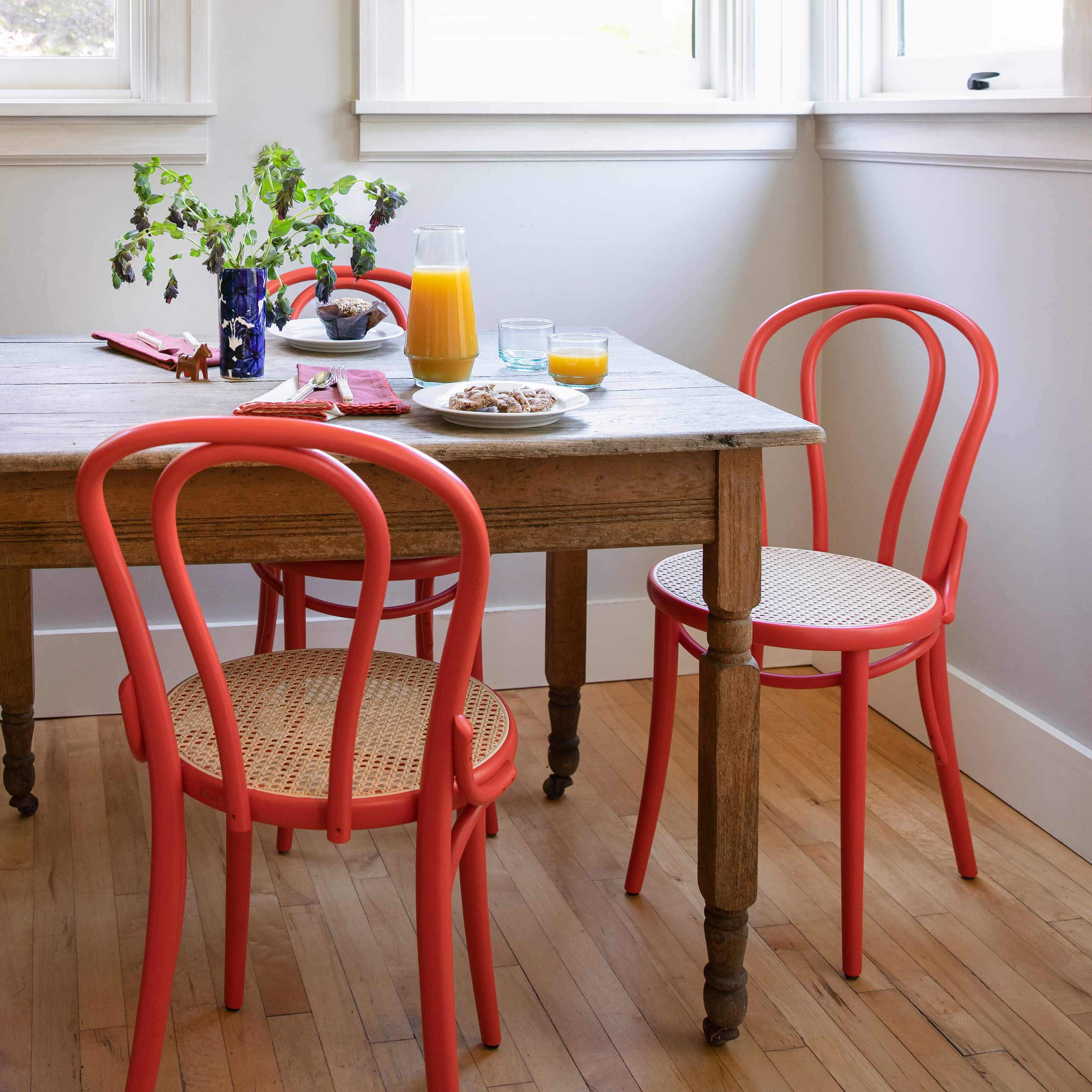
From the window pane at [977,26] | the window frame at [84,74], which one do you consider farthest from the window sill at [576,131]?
the window frame at [84,74]

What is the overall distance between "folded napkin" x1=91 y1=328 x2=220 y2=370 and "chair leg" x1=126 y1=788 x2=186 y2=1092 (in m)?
0.73

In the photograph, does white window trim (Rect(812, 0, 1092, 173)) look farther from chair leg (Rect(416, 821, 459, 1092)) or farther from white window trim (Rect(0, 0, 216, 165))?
chair leg (Rect(416, 821, 459, 1092))

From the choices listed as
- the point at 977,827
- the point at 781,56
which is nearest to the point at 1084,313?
the point at 977,827

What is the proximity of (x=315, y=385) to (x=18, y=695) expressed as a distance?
904mm

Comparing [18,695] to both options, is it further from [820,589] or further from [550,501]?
[820,589]

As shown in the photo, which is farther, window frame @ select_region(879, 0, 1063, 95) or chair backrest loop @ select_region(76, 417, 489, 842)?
window frame @ select_region(879, 0, 1063, 95)

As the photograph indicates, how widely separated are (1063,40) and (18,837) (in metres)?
2.10

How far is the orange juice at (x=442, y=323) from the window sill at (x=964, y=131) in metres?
0.97

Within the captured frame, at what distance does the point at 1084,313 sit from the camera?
1.99 metres

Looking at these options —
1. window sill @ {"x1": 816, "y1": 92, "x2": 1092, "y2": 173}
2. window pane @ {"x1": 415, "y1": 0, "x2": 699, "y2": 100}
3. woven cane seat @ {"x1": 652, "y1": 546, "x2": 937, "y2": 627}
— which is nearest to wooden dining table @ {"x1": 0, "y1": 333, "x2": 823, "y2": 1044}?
woven cane seat @ {"x1": 652, "y1": 546, "x2": 937, "y2": 627}

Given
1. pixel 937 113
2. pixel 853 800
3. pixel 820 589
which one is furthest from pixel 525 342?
pixel 937 113

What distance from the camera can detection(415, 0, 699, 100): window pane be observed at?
8.61 feet

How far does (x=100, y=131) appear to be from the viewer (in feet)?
7.91

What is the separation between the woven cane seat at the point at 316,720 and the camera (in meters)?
1.32
